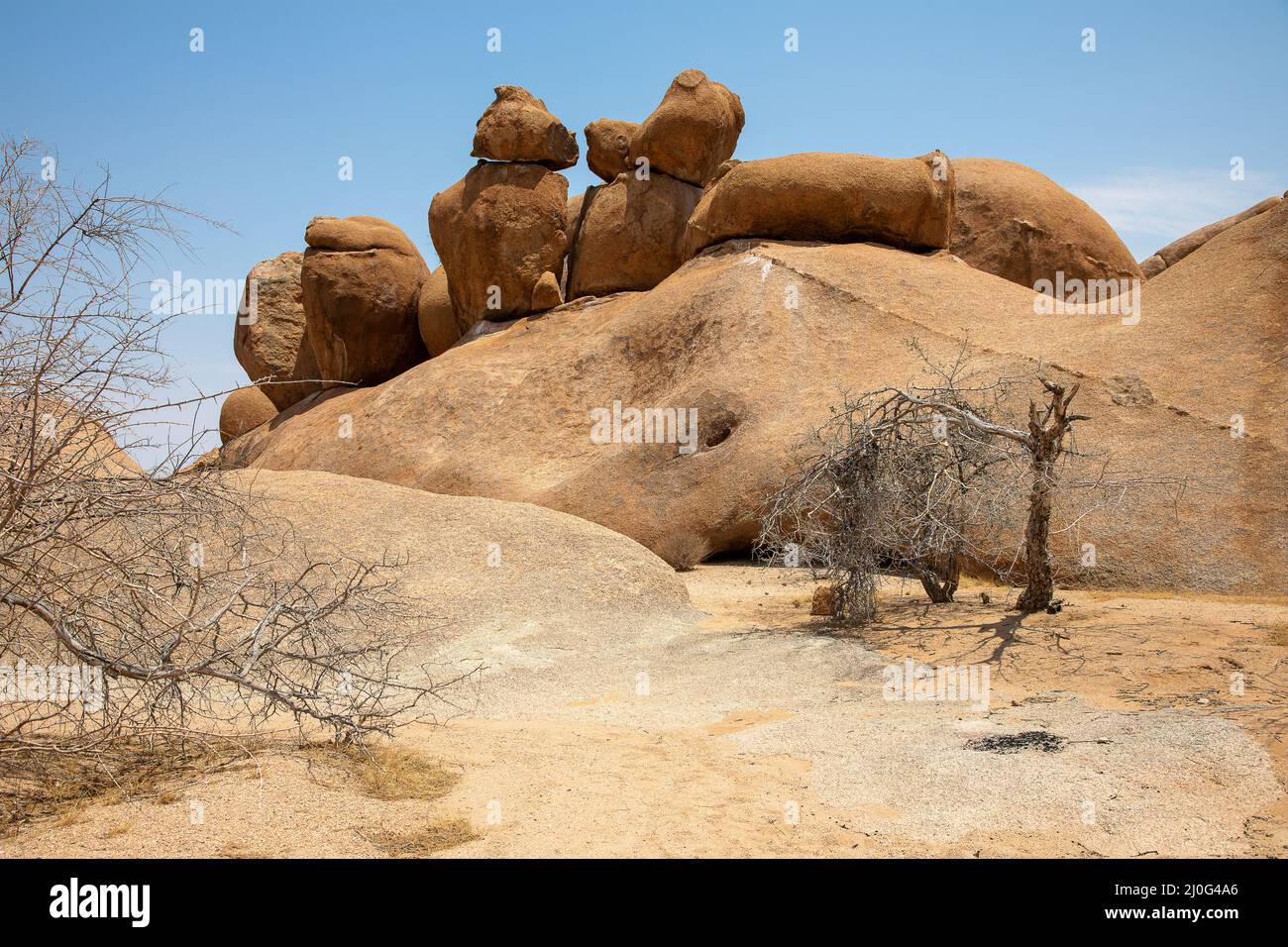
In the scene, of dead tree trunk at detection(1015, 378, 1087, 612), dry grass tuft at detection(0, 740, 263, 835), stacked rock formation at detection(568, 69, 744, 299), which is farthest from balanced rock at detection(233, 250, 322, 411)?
dry grass tuft at detection(0, 740, 263, 835)

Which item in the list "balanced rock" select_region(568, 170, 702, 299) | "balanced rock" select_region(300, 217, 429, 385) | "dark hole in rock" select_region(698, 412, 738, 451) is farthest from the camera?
"balanced rock" select_region(300, 217, 429, 385)

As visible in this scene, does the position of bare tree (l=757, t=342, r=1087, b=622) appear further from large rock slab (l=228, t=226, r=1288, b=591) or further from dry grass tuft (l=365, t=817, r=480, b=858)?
dry grass tuft (l=365, t=817, r=480, b=858)

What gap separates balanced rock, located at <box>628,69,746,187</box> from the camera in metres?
14.7

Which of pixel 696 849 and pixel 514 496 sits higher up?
pixel 514 496

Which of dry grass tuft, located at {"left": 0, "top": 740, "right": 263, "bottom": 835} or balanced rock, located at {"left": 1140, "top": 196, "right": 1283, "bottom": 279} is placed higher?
balanced rock, located at {"left": 1140, "top": 196, "right": 1283, "bottom": 279}

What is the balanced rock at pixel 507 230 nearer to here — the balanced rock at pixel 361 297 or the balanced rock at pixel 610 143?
the balanced rock at pixel 610 143

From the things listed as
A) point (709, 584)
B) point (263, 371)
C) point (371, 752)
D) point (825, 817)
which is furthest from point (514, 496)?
point (263, 371)

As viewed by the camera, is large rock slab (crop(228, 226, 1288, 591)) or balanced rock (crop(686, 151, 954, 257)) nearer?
large rock slab (crop(228, 226, 1288, 591))

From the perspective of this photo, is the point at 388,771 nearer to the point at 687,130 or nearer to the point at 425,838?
the point at 425,838

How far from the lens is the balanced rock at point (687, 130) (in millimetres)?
14711

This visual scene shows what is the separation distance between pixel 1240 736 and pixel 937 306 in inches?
295

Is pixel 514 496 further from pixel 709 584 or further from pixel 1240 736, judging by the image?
pixel 1240 736

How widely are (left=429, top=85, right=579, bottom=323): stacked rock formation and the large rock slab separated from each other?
0.62 m

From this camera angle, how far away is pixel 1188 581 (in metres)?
7.81
